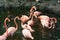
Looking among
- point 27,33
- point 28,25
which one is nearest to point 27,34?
point 27,33

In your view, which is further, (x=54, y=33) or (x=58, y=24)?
(x=58, y=24)

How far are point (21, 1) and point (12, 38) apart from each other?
6.22m

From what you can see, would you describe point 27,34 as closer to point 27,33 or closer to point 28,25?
point 27,33

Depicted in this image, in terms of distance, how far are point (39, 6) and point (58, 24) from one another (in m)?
3.67

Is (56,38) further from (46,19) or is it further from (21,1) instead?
(21,1)

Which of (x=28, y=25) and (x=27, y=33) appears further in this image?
(x=28, y=25)

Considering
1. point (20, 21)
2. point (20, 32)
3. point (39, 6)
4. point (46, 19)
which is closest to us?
point (20, 32)

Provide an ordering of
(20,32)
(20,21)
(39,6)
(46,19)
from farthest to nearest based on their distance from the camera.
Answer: (39,6) < (20,21) < (46,19) < (20,32)

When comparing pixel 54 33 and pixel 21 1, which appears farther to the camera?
pixel 21 1

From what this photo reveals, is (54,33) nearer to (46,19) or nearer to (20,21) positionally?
(46,19)

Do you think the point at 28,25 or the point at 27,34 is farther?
the point at 28,25

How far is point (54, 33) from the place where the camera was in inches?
454

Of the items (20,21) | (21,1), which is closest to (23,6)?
(21,1)

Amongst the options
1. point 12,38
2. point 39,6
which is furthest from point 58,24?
point 39,6
